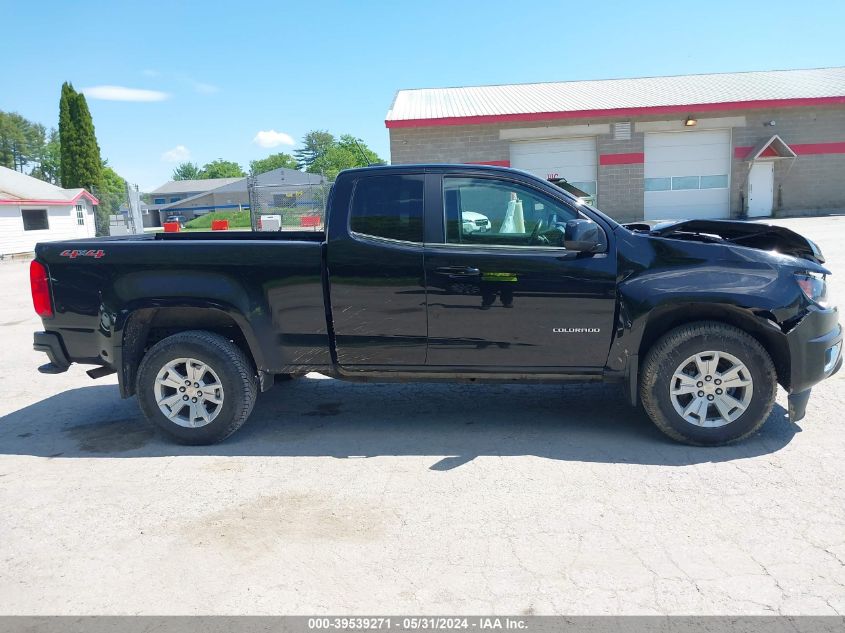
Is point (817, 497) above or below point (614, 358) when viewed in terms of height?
below

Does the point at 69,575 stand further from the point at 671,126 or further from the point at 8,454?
the point at 671,126

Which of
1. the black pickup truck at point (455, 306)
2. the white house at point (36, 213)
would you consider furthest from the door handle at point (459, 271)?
the white house at point (36, 213)

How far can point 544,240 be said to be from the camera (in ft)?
14.8

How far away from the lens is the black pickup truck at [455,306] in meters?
4.30

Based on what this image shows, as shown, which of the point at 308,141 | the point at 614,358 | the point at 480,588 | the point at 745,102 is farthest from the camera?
the point at 308,141

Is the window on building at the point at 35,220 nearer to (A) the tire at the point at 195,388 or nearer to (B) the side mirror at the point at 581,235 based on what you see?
(A) the tire at the point at 195,388

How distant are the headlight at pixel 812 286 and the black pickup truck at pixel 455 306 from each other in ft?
0.05

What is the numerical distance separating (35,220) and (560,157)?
25.0m

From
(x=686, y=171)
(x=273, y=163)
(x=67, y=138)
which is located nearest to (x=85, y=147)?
(x=67, y=138)

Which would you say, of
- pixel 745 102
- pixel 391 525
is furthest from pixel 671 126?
pixel 391 525

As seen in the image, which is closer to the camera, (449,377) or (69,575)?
(69,575)

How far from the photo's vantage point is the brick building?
24391 millimetres

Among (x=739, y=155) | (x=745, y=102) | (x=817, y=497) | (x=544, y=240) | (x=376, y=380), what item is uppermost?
(x=745, y=102)

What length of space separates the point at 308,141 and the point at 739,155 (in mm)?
127087
